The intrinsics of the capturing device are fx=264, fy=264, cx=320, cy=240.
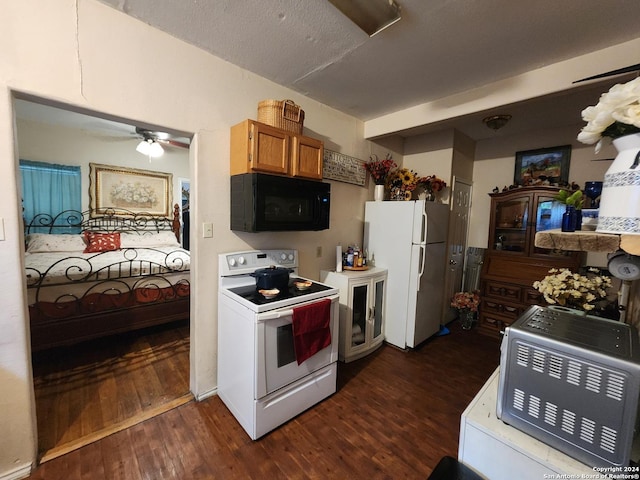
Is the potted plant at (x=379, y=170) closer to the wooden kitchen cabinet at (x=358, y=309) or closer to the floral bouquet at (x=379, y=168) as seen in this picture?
the floral bouquet at (x=379, y=168)

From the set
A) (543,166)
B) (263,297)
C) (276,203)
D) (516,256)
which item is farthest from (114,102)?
(543,166)

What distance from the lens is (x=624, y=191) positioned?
2.23ft

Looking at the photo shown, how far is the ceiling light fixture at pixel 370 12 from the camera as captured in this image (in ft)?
4.44

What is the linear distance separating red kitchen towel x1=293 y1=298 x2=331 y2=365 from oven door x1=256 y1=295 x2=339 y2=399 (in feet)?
0.15

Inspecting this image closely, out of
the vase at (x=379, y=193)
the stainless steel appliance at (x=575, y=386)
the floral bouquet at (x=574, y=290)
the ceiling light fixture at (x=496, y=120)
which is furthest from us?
the vase at (x=379, y=193)

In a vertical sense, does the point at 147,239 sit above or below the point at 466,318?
above

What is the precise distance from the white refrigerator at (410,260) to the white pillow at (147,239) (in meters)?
3.22

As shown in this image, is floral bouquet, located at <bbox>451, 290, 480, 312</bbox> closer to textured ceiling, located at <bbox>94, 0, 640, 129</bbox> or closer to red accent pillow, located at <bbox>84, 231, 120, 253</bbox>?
textured ceiling, located at <bbox>94, 0, 640, 129</bbox>

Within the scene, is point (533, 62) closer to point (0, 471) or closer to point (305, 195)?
point (305, 195)

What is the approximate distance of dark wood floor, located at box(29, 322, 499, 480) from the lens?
1.48 m

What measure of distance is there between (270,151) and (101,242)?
3.25 meters

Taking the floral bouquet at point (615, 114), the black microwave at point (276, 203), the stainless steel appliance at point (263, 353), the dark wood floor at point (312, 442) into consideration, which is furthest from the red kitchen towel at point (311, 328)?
the floral bouquet at point (615, 114)

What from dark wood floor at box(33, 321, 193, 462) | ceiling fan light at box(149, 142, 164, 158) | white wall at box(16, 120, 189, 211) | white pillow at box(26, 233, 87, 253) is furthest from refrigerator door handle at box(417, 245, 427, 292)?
white wall at box(16, 120, 189, 211)

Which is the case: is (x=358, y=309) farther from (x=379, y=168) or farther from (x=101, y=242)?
(x=101, y=242)
